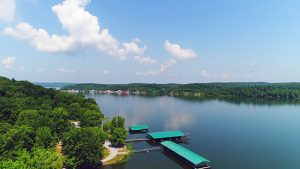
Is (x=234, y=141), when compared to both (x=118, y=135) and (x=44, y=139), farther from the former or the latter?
(x=44, y=139)

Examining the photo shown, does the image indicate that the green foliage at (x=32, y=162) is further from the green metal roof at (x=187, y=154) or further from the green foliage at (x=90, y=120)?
the green foliage at (x=90, y=120)

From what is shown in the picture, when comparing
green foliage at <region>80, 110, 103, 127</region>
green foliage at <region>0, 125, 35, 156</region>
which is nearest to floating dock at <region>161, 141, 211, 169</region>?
green foliage at <region>80, 110, 103, 127</region>

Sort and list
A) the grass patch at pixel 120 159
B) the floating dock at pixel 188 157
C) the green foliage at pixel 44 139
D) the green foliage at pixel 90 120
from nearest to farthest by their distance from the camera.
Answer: the green foliage at pixel 44 139 → the floating dock at pixel 188 157 → the grass patch at pixel 120 159 → the green foliage at pixel 90 120

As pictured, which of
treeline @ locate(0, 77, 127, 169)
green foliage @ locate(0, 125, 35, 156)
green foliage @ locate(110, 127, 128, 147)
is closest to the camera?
treeline @ locate(0, 77, 127, 169)

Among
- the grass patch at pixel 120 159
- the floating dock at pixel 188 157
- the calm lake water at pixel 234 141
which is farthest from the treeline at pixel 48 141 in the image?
the floating dock at pixel 188 157

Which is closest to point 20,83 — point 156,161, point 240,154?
point 156,161

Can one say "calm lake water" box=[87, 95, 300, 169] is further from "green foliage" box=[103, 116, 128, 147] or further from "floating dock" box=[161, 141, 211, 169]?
"green foliage" box=[103, 116, 128, 147]

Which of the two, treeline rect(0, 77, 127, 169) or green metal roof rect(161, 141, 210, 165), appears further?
green metal roof rect(161, 141, 210, 165)

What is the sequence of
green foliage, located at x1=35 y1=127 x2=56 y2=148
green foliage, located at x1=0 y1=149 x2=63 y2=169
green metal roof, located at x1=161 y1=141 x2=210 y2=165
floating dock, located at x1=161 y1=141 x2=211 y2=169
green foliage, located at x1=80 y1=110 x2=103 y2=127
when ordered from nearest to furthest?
1. green foliage, located at x1=0 y1=149 x2=63 y2=169
2. green foliage, located at x1=35 y1=127 x2=56 y2=148
3. floating dock, located at x1=161 y1=141 x2=211 y2=169
4. green metal roof, located at x1=161 y1=141 x2=210 y2=165
5. green foliage, located at x1=80 y1=110 x2=103 y2=127
